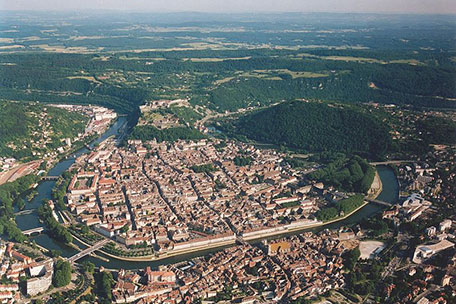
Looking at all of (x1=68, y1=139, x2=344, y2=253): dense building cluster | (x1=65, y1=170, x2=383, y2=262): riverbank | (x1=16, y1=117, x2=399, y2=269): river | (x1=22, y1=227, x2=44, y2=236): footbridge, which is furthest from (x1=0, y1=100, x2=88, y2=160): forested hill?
(x1=65, y1=170, x2=383, y2=262): riverbank

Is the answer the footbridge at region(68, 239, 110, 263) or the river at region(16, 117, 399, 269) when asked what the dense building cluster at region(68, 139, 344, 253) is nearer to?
the footbridge at region(68, 239, 110, 263)

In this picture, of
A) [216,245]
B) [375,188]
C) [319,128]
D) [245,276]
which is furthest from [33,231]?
[319,128]

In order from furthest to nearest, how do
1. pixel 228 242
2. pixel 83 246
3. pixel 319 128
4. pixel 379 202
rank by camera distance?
pixel 319 128 < pixel 379 202 < pixel 228 242 < pixel 83 246

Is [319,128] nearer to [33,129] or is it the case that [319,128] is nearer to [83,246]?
[33,129]

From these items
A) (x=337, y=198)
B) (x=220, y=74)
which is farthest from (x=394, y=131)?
(x=220, y=74)

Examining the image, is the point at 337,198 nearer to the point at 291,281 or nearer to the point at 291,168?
the point at 291,168

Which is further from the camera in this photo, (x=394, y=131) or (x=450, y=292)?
(x=394, y=131)

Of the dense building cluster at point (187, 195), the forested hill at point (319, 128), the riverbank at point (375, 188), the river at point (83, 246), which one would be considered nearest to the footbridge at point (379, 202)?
the river at point (83, 246)

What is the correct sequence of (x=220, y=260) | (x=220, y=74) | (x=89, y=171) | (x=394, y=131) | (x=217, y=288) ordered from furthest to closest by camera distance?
1. (x=220, y=74)
2. (x=394, y=131)
3. (x=89, y=171)
4. (x=220, y=260)
5. (x=217, y=288)

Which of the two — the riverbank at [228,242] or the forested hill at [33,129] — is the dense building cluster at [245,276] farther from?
the forested hill at [33,129]
